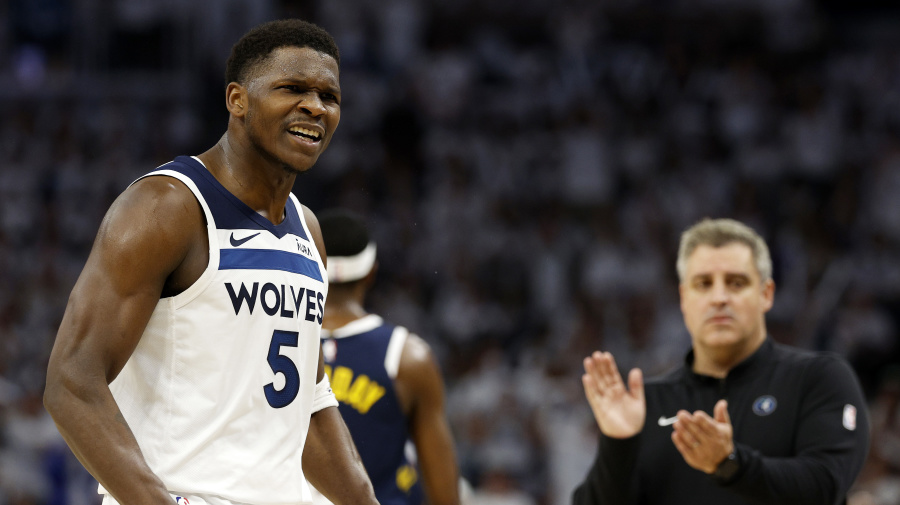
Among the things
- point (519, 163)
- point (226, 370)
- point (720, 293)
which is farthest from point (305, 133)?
point (519, 163)

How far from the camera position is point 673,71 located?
13625 millimetres

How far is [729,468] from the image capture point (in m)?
3.83

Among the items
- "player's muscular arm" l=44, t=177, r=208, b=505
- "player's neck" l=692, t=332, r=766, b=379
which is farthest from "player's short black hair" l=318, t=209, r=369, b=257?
"player's muscular arm" l=44, t=177, r=208, b=505

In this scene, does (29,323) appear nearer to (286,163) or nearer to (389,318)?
(389,318)

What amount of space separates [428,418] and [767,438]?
66.1 inches

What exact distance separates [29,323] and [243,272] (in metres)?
9.92

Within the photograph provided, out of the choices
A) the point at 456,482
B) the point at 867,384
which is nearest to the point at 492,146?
the point at 867,384

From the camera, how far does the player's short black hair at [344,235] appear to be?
5.41 m

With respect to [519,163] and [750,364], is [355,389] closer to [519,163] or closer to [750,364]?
[750,364]

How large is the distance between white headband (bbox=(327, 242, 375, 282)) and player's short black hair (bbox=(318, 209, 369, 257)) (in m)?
0.03

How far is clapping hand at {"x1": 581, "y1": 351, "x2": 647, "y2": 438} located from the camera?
13.7ft

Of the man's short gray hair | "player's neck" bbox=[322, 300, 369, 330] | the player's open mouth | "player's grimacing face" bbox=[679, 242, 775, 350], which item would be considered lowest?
"player's neck" bbox=[322, 300, 369, 330]

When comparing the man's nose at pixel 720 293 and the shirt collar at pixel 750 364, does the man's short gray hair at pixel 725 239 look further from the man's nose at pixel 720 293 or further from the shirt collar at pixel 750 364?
the shirt collar at pixel 750 364

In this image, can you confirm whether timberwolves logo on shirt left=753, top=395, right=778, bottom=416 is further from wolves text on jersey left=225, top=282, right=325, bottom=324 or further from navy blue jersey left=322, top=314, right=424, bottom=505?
wolves text on jersey left=225, top=282, right=325, bottom=324
